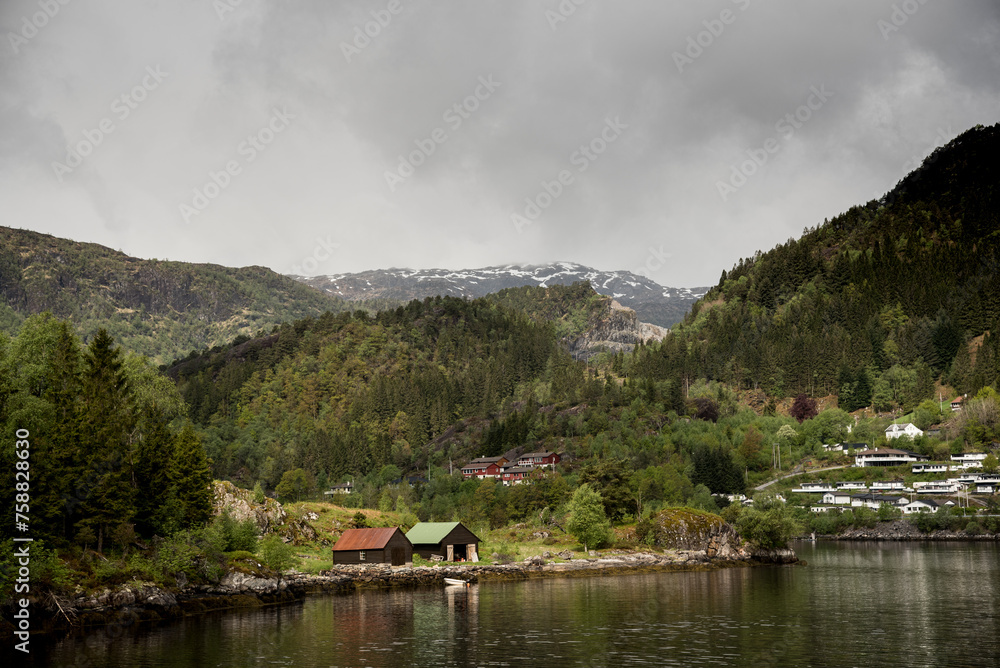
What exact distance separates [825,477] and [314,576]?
140 meters

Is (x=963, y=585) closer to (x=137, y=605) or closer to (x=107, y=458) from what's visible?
(x=137, y=605)

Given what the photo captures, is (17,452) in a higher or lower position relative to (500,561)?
higher

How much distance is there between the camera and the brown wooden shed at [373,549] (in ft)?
346

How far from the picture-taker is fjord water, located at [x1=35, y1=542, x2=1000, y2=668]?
51594 millimetres

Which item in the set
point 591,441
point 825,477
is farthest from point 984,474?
point 591,441

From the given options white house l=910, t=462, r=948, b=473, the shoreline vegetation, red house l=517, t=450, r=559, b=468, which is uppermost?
red house l=517, t=450, r=559, b=468

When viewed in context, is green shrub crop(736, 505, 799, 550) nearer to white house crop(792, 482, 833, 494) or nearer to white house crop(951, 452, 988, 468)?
white house crop(792, 482, 833, 494)

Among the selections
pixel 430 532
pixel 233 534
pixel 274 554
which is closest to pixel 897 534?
pixel 430 532

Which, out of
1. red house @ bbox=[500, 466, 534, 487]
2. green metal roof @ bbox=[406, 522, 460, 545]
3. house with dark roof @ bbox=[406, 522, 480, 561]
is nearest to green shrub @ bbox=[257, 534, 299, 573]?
house with dark roof @ bbox=[406, 522, 480, 561]

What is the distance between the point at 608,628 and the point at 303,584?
138 feet

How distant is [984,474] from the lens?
180 metres

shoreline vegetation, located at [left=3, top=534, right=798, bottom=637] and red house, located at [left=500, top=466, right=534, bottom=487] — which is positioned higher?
red house, located at [left=500, top=466, right=534, bottom=487]

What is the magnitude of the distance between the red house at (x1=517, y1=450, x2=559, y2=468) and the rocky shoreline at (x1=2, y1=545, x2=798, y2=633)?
65.1m

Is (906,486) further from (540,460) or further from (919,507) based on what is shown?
(540,460)
